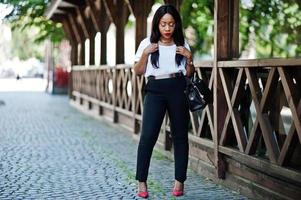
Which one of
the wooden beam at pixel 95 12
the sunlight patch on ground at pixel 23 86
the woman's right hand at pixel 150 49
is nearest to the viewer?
the woman's right hand at pixel 150 49

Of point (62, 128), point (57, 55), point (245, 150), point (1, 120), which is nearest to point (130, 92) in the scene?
point (62, 128)

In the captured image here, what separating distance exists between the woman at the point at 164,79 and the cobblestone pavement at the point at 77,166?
45 centimetres

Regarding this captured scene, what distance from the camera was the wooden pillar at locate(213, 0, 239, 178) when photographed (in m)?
5.95

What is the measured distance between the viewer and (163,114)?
→ 5215mm

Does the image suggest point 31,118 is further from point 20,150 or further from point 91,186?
point 91,186

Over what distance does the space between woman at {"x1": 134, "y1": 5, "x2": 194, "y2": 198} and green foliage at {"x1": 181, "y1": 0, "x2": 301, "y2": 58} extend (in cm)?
183

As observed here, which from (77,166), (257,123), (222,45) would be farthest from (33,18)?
(257,123)

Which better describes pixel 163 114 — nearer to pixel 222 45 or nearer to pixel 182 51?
pixel 182 51

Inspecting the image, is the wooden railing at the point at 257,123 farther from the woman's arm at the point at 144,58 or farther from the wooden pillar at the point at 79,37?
the wooden pillar at the point at 79,37

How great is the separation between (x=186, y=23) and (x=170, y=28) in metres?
7.14

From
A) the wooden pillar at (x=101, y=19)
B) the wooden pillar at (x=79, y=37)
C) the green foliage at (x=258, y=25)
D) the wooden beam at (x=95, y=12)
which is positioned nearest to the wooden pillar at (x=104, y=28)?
the wooden pillar at (x=101, y=19)

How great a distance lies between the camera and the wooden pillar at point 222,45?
19.5ft

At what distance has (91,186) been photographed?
5789 millimetres

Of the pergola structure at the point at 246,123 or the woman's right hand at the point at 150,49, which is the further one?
the woman's right hand at the point at 150,49
